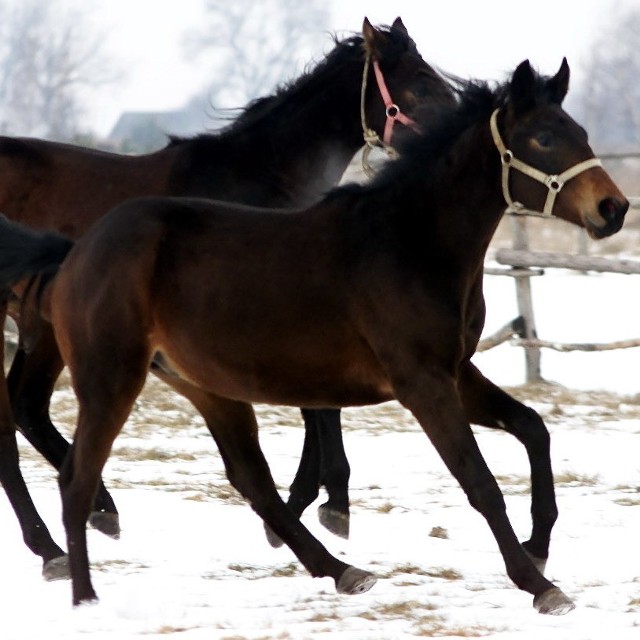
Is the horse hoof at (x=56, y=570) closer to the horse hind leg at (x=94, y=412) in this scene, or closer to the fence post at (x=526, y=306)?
the horse hind leg at (x=94, y=412)

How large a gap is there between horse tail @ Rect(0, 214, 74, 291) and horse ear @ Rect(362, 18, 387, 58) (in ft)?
6.13

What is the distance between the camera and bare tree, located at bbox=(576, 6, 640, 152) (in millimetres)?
76375

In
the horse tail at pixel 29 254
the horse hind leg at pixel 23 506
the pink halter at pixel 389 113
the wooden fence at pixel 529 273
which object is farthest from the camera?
the wooden fence at pixel 529 273

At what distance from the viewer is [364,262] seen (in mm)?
4379

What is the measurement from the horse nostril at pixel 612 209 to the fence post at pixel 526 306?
19.6ft

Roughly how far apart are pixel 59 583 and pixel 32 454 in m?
2.78

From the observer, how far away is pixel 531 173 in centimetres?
430

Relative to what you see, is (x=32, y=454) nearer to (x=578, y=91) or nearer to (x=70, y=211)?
(x=70, y=211)

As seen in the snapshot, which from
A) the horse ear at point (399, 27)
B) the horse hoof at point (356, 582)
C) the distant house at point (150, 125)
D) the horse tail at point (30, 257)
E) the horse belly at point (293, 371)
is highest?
the horse ear at point (399, 27)

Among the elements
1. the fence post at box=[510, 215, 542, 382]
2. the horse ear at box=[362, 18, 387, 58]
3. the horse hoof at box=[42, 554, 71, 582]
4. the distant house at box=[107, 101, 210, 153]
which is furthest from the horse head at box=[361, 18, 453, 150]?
the distant house at box=[107, 101, 210, 153]

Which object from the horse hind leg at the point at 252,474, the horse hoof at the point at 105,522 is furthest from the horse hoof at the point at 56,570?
the horse hind leg at the point at 252,474

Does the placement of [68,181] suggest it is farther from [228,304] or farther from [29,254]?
[228,304]

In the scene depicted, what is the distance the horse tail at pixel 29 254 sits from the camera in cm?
470

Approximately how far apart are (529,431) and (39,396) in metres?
2.10
